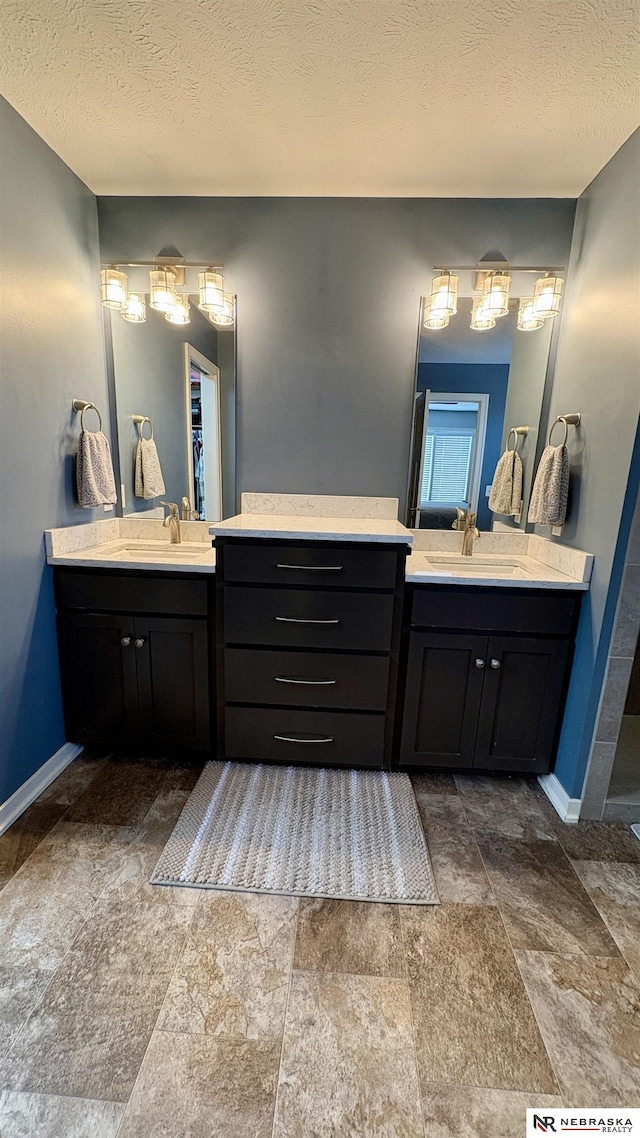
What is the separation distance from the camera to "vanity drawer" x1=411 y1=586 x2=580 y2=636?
1.68m

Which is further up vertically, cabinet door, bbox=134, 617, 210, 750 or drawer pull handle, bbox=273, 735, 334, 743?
cabinet door, bbox=134, 617, 210, 750

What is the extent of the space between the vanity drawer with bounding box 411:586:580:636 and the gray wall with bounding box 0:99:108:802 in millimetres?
1460

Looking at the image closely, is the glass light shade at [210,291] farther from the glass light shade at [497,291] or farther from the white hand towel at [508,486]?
the white hand towel at [508,486]

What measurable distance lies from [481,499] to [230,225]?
171 cm

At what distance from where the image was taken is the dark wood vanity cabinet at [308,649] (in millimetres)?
1672

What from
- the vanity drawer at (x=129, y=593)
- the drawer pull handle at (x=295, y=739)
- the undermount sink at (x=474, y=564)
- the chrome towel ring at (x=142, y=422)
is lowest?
the drawer pull handle at (x=295, y=739)

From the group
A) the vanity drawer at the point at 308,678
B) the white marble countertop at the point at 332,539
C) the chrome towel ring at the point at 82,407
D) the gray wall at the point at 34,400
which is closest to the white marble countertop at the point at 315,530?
the white marble countertop at the point at 332,539

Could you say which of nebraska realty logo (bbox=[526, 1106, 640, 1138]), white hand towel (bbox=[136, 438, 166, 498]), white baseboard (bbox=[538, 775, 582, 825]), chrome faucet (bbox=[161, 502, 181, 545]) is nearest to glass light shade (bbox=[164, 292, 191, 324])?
white hand towel (bbox=[136, 438, 166, 498])

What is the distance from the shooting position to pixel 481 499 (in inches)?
84.5

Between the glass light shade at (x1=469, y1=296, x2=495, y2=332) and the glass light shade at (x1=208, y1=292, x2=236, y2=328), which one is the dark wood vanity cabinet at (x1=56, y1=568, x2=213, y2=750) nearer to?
the glass light shade at (x1=208, y1=292, x2=236, y2=328)

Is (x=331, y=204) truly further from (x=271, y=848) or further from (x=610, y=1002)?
(x=610, y=1002)

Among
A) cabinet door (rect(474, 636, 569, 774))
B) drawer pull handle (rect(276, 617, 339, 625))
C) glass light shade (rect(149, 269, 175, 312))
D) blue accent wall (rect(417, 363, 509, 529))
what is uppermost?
glass light shade (rect(149, 269, 175, 312))

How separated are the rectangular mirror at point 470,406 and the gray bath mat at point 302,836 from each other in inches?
51.4

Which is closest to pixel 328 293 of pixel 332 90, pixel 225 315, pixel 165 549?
pixel 225 315
